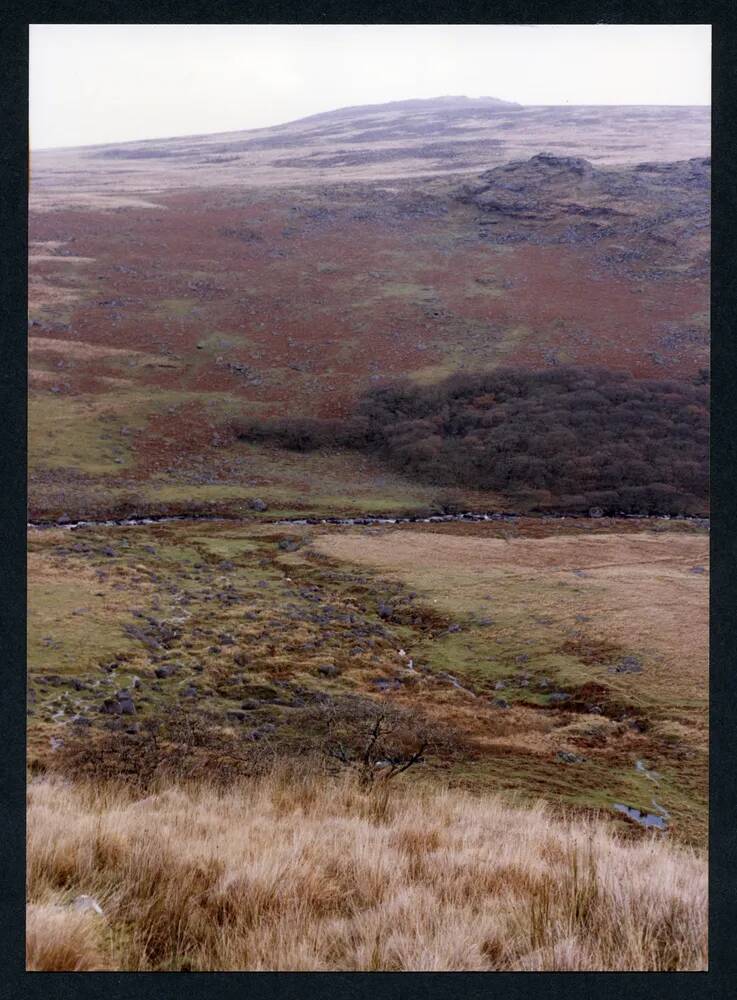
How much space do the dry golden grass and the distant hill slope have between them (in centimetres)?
6199

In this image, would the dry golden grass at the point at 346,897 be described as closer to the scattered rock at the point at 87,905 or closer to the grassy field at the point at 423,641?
the scattered rock at the point at 87,905

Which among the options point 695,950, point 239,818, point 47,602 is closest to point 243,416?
point 47,602

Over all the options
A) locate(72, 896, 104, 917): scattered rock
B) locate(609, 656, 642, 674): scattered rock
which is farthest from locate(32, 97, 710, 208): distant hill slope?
locate(72, 896, 104, 917): scattered rock

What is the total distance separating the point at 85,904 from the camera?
3.65 metres

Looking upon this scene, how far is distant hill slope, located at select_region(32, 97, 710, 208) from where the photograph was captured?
221 ft

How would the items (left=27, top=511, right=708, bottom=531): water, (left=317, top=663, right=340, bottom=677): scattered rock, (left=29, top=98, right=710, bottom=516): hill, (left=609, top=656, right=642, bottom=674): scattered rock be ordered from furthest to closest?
(left=29, top=98, right=710, bottom=516): hill < (left=27, top=511, right=708, bottom=531): water < (left=609, top=656, right=642, bottom=674): scattered rock < (left=317, top=663, right=340, bottom=677): scattered rock

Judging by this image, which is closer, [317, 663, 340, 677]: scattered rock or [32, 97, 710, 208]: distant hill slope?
[317, 663, 340, 677]: scattered rock

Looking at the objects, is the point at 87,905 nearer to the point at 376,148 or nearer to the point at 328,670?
the point at 328,670

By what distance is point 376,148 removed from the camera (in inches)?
3140

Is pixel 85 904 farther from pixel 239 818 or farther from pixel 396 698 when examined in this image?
pixel 396 698

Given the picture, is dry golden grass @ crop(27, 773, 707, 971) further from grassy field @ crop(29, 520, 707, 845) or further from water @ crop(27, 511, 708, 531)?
water @ crop(27, 511, 708, 531)

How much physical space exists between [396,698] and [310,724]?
6.36 ft

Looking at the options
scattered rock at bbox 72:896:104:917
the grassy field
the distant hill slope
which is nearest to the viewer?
scattered rock at bbox 72:896:104:917

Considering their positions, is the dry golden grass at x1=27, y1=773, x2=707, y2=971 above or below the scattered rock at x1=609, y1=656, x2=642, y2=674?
above
